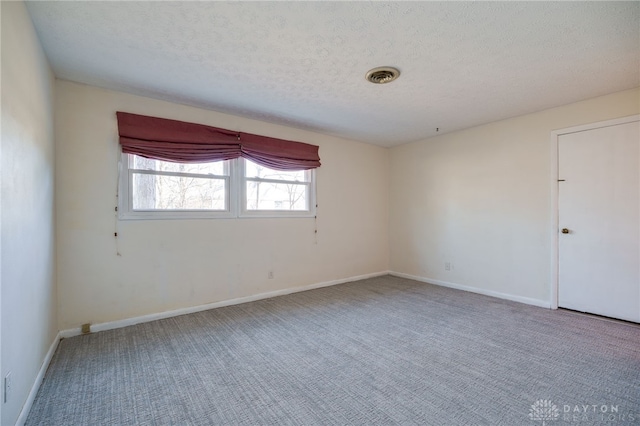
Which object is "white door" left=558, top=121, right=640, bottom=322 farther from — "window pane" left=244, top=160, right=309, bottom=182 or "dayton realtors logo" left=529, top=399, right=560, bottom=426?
"window pane" left=244, top=160, right=309, bottom=182

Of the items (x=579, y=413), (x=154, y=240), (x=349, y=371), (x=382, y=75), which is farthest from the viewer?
(x=154, y=240)

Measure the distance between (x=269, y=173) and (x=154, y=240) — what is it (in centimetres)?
164

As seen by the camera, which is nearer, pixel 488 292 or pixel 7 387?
pixel 7 387

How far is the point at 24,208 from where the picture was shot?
5.64ft

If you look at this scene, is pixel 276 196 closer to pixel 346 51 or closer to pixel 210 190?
pixel 210 190

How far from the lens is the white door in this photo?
2912 mm

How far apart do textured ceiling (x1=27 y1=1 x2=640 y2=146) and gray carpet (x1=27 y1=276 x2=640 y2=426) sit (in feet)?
7.76

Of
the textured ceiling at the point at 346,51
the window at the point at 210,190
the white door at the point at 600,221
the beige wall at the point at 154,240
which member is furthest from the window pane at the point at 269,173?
the white door at the point at 600,221

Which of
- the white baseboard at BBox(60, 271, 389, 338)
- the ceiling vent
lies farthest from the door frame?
the white baseboard at BBox(60, 271, 389, 338)

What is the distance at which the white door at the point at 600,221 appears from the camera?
2912 millimetres

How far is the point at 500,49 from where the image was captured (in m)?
2.15

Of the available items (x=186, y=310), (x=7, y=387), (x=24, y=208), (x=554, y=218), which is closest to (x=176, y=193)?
(x=186, y=310)

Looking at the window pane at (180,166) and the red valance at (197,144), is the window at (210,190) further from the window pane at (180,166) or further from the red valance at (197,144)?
the red valance at (197,144)

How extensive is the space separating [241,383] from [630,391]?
8.22ft
